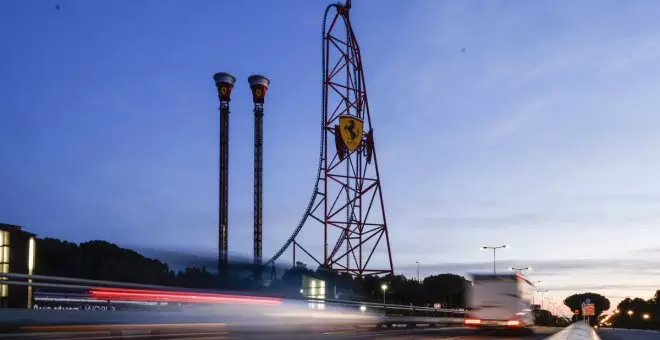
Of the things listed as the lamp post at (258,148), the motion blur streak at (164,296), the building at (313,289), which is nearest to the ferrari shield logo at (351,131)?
the lamp post at (258,148)

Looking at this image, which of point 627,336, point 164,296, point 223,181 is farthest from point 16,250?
point 223,181

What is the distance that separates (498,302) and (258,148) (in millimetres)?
70593

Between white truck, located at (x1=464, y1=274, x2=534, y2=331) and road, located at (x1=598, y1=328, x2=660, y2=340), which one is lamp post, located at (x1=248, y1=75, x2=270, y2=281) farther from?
white truck, located at (x1=464, y1=274, x2=534, y2=331)

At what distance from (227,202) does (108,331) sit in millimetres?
82149

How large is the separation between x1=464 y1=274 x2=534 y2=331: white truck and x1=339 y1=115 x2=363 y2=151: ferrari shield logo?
41.6 metres

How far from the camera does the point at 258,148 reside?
105688 mm

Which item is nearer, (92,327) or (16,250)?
(92,327)

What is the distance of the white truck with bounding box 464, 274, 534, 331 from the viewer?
3834 centimetres

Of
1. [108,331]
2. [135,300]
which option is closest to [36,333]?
[108,331]

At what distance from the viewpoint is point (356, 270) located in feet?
268

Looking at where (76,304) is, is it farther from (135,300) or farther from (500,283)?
(500,283)

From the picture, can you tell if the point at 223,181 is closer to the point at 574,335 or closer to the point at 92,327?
the point at 574,335

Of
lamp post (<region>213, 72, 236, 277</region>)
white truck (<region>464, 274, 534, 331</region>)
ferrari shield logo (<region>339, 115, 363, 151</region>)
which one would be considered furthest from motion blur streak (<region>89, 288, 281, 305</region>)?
lamp post (<region>213, 72, 236, 277</region>)

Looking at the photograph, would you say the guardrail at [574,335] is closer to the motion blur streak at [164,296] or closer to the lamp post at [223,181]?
the motion blur streak at [164,296]
